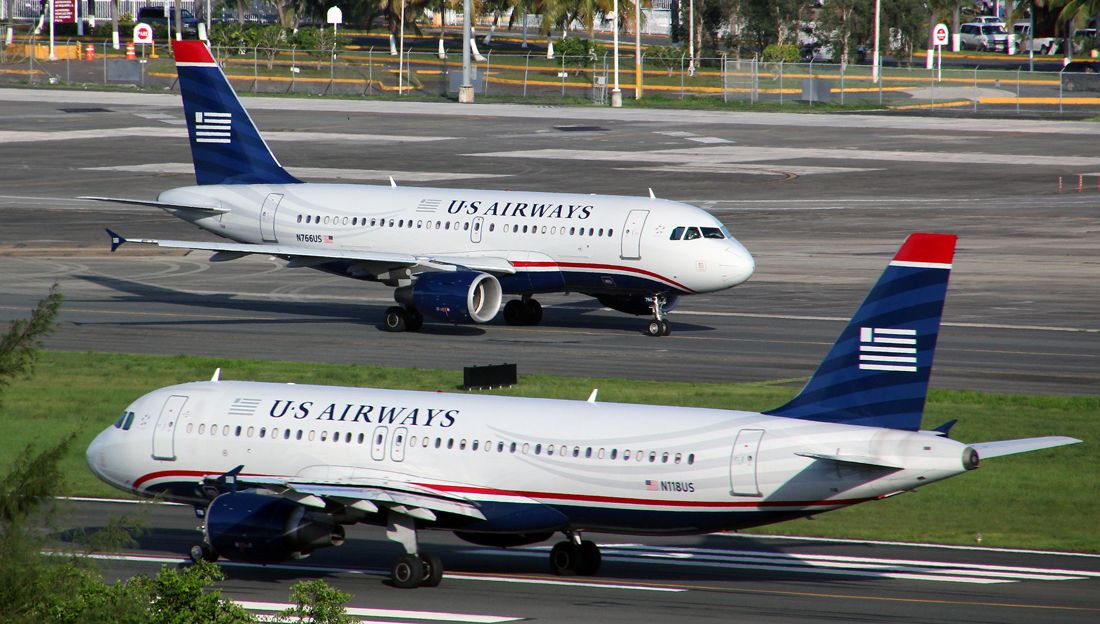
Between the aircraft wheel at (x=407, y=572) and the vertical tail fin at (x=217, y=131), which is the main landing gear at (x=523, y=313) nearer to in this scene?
the vertical tail fin at (x=217, y=131)

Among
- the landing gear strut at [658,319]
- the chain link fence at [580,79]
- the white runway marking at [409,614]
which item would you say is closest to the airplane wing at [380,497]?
the white runway marking at [409,614]

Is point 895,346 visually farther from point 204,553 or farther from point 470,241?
point 470,241

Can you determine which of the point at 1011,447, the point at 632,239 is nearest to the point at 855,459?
the point at 1011,447

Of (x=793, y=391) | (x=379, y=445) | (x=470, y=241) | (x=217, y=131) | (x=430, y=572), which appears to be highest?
(x=217, y=131)

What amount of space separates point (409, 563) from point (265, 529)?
102 inches

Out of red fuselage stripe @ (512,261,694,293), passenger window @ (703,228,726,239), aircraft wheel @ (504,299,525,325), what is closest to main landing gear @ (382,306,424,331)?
aircraft wheel @ (504,299,525,325)

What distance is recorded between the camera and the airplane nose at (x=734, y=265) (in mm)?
52531

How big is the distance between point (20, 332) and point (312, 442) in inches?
564

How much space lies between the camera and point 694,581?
28531 millimetres

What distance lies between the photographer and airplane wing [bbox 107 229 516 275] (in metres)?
54.2

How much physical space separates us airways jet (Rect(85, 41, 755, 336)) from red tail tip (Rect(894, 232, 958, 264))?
2658 cm

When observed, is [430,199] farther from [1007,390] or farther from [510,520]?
[510,520]

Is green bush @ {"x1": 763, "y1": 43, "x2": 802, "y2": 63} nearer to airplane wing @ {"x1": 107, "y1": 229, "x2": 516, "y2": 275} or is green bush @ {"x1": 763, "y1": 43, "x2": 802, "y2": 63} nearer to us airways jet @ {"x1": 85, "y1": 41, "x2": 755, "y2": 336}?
us airways jet @ {"x1": 85, "y1": 41, "x2": 755, "y2": 336}

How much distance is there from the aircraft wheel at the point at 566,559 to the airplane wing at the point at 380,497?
209 centimetres
